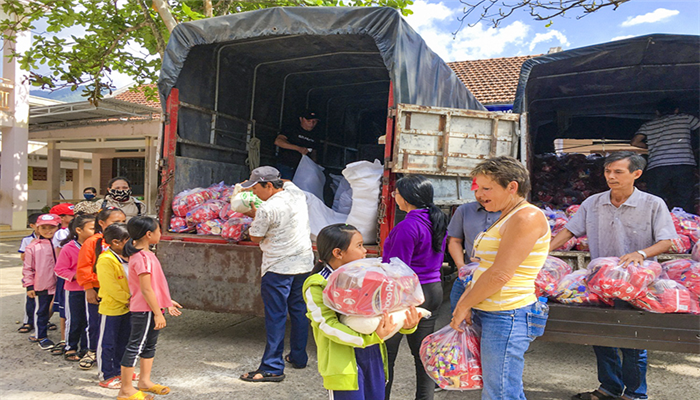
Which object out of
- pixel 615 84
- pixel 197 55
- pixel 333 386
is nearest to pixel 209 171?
pixel 197 55

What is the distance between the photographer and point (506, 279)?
2029mm

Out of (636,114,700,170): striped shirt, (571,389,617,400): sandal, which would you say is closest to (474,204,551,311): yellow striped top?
(571,389,617,400): sandal

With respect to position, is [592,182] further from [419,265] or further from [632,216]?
[419,265]

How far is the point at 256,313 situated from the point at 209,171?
6.19 ft

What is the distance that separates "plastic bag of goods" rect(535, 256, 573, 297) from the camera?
9.94 ft

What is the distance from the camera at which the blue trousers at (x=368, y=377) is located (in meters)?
2.10

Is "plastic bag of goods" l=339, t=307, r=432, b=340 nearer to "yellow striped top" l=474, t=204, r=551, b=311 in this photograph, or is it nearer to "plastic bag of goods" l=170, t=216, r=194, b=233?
"yellow striped top" l=474, t=204, r=551, b=311

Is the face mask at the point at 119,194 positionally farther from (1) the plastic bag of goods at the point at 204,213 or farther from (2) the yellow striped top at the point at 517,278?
(2) the yellow striped top at the point at 517,278

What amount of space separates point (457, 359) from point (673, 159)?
5.31 meters

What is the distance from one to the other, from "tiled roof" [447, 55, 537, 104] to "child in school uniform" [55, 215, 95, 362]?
41.1ft

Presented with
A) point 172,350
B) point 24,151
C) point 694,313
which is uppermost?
point 24,151

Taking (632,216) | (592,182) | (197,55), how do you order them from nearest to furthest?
(632,216)
(197,55)
(592,182)

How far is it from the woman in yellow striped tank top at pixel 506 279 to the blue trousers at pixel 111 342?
2.44 meters

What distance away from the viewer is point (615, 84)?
6254 mm
